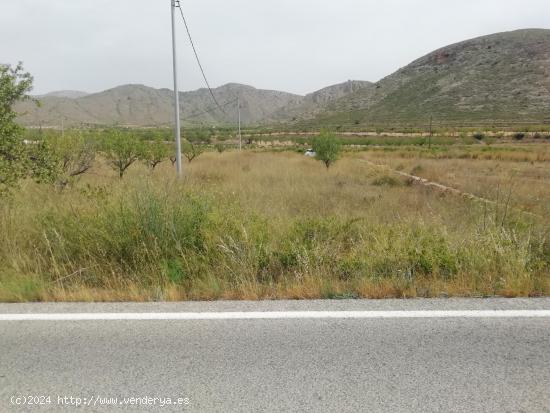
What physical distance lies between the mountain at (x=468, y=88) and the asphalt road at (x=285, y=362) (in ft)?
256

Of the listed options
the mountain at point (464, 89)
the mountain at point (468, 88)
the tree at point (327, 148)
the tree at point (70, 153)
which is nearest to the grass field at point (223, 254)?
the tree at point (70, 153)

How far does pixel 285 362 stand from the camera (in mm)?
2840

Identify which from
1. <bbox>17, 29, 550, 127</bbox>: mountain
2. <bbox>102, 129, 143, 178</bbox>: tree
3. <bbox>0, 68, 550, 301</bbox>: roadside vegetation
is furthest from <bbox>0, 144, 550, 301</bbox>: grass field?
<bbox>17, 29, 550, 127</bbox>: mountain

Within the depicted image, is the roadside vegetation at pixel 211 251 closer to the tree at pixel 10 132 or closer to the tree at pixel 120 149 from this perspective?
the tree at pixel 10 132

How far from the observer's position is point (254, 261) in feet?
15.5

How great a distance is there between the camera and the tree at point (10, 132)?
6.02 metres

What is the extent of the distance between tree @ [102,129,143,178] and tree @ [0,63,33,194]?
40.3 feet

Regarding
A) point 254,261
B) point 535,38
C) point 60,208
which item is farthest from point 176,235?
point 535,38

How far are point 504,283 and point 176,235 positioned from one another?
3.85m

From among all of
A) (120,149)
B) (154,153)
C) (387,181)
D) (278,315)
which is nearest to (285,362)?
(278,315)

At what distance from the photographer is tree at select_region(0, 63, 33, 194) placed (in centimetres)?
602

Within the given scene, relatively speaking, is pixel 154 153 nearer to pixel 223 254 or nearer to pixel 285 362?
pixel 223 254

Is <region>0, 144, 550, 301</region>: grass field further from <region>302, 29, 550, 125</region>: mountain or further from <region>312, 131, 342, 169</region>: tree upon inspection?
<region>302, 29, 550, 125</region>: mountain

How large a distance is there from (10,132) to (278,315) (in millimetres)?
5291
